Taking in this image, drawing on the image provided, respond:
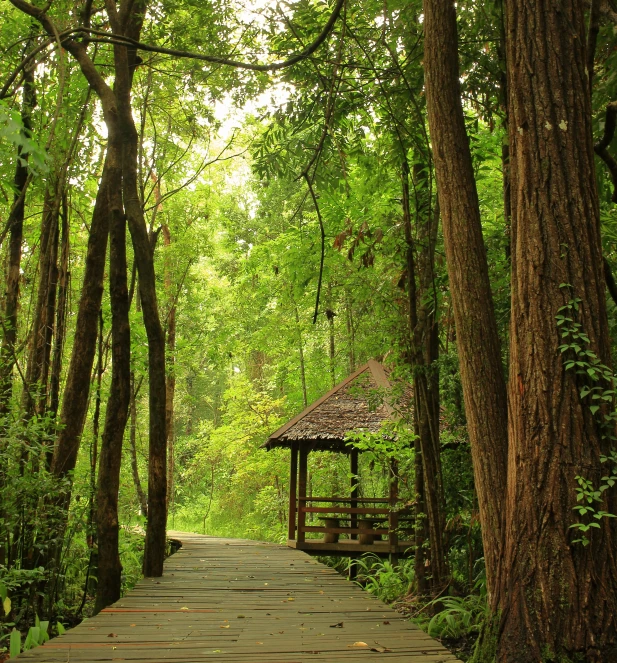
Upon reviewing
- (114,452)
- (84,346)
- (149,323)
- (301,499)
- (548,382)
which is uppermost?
(149,323)

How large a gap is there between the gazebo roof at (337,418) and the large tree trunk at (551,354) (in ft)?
27.6

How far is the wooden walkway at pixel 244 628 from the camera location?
3.71 metres

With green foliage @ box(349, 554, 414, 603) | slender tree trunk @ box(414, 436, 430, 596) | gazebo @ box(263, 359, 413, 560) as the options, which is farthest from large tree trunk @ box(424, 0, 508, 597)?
gazebo @ box(263, 359, 413, 560)

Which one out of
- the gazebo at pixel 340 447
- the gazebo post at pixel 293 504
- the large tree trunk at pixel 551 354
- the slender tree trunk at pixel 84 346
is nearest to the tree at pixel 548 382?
the large tree trunk at pixel 551 354

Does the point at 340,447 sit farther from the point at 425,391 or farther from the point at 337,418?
the point at 425,391

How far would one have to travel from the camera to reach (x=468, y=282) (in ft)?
15.1

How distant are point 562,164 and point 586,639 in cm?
270

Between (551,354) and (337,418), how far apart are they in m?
9.55

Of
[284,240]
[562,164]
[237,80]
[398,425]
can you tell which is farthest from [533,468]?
[284,240]

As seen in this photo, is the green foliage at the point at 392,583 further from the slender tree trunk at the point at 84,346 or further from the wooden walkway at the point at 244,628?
the slender tree trunk at the point at 84,346

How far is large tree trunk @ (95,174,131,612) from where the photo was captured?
251 inches

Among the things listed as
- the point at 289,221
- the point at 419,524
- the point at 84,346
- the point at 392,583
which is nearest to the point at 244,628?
the point at 289,221

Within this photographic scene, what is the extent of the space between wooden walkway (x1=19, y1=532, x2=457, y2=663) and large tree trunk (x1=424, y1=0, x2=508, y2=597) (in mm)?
878

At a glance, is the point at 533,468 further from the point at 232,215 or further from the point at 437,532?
the point at 232,215
